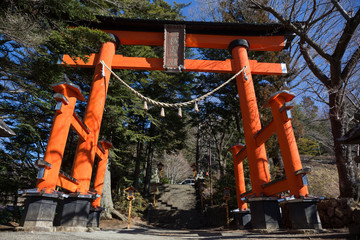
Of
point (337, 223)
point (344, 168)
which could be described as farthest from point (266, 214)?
point (344, 168)

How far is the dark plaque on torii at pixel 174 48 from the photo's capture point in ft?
22.1

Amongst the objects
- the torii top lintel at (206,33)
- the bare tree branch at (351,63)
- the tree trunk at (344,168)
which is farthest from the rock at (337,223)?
the torii top lintel at (206,33)

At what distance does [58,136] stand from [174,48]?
4.36 metres

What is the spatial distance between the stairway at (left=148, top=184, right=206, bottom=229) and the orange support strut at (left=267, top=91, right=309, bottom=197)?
25.9 ft

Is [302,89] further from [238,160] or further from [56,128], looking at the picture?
[56,128]

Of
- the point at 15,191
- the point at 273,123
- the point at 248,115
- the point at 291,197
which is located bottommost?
the point at 291,197

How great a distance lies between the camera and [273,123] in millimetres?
5125

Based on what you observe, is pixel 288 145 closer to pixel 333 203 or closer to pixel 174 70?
pixel 333 203

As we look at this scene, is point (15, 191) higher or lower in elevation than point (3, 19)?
lower

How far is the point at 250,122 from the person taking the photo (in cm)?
599

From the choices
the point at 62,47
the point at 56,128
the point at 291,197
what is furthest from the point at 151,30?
the point at 291,197

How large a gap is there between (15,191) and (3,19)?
536 cm

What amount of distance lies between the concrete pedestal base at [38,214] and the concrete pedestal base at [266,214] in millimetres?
4170

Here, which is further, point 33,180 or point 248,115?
point 33,180
